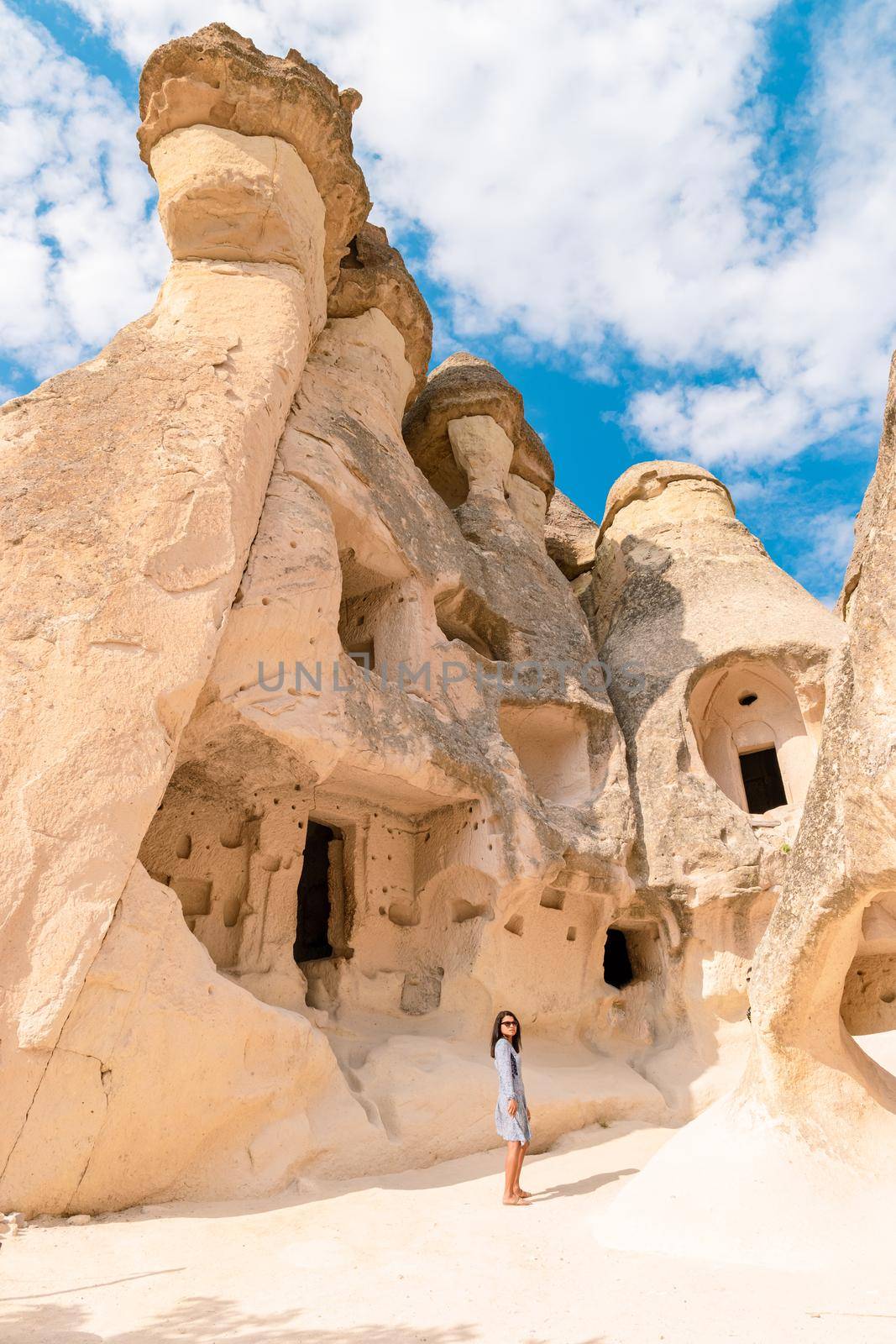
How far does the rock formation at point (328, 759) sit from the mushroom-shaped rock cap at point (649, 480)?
1.62 metres

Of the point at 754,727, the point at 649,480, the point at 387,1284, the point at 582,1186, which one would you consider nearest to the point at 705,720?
the point at 754,727

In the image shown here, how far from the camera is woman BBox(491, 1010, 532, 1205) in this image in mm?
5277

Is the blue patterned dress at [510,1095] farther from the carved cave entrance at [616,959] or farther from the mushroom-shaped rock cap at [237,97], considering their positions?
the mushroom-shaped rock cap at [237,97]

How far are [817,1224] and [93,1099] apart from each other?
359 cm

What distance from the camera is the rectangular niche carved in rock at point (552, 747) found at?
33.1ft

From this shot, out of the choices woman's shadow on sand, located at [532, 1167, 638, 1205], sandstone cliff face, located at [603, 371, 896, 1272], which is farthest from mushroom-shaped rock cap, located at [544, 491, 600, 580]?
sandstone cliff face, located at [603, 371, 896, 1272]

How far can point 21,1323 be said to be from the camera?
3160 mm

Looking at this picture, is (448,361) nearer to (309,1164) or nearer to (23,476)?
(23,476)

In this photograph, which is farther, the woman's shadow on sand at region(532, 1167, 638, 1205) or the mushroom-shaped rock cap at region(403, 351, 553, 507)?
the mushroom-shaped rock cap at region(403, 351, 553, 507)

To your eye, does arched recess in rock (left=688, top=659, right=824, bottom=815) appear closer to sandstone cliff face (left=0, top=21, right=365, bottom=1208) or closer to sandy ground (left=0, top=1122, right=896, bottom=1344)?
sandstone cliff face (left=0, top=21, right=365, bottom=1208)

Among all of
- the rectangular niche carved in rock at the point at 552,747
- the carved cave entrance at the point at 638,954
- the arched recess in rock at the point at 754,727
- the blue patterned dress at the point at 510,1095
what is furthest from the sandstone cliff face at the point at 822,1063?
the arched recess in rock at the point at 754,727

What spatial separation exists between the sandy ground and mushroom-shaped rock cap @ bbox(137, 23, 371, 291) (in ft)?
31.4

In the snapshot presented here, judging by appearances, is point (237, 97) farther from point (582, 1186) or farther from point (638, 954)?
point (582, 1186)

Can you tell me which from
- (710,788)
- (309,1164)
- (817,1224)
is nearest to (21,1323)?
(309,1164)
